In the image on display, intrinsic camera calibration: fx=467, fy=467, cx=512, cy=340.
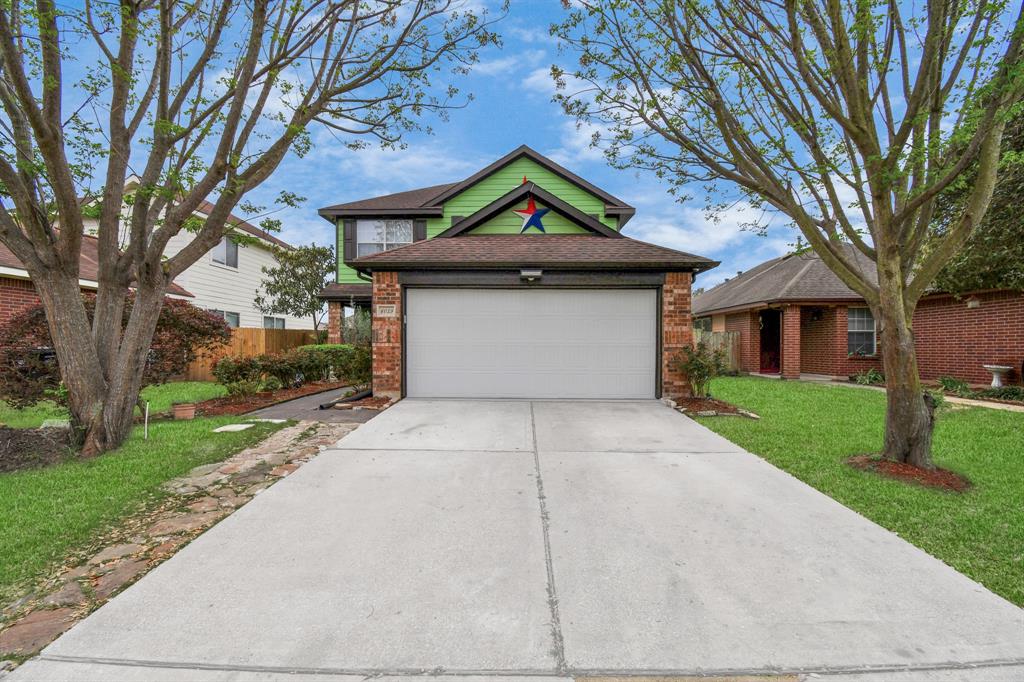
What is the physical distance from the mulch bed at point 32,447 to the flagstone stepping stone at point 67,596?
3.33 m

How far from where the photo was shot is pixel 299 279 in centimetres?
1891

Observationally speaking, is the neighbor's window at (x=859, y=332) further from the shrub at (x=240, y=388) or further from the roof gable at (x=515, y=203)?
the shrub at (x=240, y=388)

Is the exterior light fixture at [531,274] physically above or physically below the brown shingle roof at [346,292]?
below

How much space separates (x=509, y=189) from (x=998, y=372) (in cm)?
1300

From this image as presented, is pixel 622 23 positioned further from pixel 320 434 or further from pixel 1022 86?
pixel 320 434

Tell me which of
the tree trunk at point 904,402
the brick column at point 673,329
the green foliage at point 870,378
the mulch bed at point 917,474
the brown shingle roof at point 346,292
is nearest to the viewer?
the mulch bed at point 917,474

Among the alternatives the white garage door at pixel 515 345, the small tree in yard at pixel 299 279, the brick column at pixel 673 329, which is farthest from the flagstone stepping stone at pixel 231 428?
the small tree in yard at pixel 299 279

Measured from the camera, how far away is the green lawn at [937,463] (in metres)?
3.31

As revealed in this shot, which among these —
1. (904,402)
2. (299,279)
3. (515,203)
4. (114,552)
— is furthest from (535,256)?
(299,279)

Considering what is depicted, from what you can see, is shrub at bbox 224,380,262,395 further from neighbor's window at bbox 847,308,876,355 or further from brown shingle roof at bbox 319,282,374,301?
neighbor's window at bbox 847,308,876,355

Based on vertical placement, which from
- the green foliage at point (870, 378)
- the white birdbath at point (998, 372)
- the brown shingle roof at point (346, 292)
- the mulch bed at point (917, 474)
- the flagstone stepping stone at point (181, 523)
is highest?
the brown shingle roof at point (346, 292)

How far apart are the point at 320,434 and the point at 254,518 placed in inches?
114

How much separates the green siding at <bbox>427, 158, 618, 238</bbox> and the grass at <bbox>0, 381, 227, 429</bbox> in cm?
729

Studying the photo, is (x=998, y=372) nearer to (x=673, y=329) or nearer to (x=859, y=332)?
(x=859, y=332)
